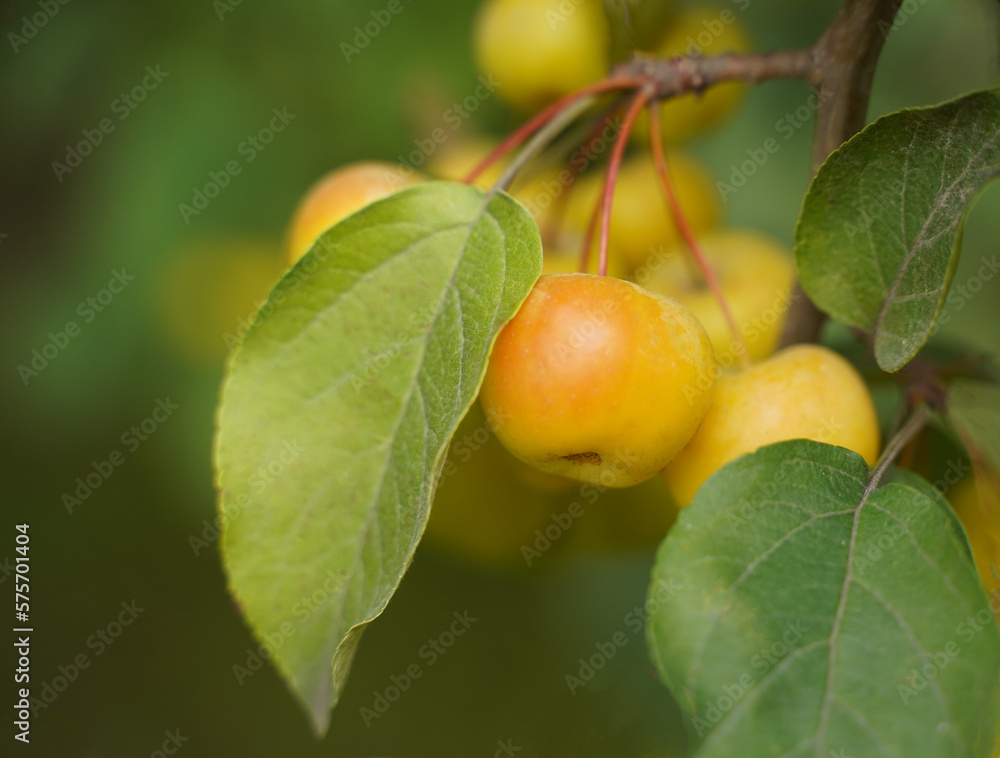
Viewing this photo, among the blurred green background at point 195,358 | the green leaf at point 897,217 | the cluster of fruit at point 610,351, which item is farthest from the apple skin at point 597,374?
the blurred green background at point 195,358

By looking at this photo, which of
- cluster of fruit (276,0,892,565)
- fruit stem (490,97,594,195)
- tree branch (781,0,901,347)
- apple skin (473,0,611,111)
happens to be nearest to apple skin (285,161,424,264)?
cluster of fruit (276,0,892,565)

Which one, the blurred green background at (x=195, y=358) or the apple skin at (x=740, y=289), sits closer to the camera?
the apple skin at (x=740, y=289)

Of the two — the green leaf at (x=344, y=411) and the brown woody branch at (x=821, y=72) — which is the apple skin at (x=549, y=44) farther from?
the green leaf at (x=344, y=411)

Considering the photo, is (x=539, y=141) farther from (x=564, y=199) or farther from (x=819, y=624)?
(x=819, y=624)

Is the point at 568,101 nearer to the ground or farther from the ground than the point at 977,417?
farther from the ground

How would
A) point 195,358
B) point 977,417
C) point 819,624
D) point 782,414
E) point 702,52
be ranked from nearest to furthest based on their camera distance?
point 819,624
point 782,414
point 977,417
point 702,52
point 195,358

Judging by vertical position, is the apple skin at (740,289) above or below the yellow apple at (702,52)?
below

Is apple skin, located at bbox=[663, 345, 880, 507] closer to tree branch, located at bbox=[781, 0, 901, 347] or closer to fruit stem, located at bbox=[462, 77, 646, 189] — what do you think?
tree branch, located at bbox=[781, 0, 901, 347]

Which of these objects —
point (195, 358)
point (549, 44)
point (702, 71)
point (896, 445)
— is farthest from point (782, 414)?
point (195, 358)
